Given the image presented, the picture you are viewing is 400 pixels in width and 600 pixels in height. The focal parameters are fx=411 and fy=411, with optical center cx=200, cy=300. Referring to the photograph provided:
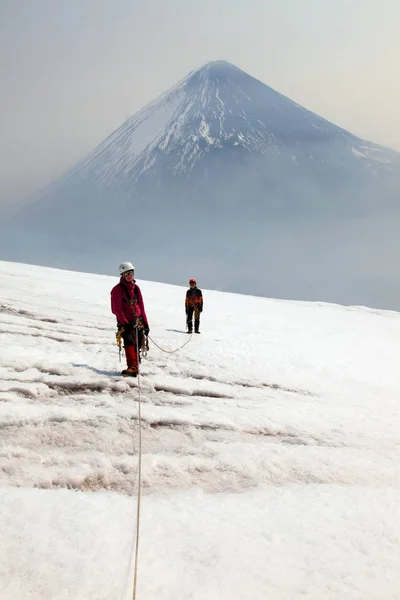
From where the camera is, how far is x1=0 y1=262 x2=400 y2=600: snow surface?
11.5 ft

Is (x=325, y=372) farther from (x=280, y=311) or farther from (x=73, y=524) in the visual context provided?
(x=280, y=311)

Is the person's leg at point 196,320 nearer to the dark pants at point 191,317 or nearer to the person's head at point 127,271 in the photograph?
the dark pants at point 191,317

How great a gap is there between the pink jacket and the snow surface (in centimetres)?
121

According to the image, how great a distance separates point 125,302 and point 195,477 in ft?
14.4

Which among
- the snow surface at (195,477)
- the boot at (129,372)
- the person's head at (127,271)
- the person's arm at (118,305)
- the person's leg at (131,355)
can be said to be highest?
the person's head at (127,271)

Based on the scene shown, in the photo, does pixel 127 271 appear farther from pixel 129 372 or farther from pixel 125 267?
pixel 129 372

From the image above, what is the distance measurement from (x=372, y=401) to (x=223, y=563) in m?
6.24

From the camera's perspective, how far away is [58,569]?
11.1ft

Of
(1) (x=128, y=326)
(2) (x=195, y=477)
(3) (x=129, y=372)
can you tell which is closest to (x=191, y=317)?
(1) (x=128, y=326)

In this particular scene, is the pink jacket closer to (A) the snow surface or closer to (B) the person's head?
(B) the person's head

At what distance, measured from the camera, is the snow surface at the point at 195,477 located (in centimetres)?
351

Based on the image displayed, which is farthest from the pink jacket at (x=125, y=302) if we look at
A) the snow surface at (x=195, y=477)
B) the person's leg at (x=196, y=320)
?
the person's leg at (x=196, y=320)

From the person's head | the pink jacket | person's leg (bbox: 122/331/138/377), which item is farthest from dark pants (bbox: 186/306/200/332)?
the person's head

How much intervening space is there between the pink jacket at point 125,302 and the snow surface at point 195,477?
1214 millimetres
